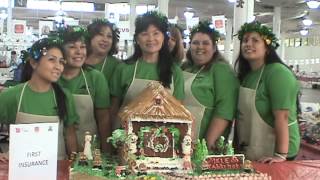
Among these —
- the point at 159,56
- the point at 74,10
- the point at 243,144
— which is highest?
the point at 74,10

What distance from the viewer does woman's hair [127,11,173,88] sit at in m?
2.50

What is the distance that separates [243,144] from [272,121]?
0.86 feet

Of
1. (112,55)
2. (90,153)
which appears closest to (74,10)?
(112,55)

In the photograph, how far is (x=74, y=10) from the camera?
2077cm

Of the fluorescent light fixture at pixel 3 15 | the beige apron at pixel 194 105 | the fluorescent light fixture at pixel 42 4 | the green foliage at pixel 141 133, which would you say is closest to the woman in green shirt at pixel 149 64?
the beige apron at pixel 194 105

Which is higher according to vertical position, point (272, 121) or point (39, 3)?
point (39, 3)

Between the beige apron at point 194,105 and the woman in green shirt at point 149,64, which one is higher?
the woman in green shirt at point 149,64

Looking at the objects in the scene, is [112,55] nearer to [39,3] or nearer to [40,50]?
[40,50]

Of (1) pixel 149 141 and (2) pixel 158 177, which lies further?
(1) pixel 149 141

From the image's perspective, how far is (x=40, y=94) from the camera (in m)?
2.39

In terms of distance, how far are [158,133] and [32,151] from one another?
62 centimetres

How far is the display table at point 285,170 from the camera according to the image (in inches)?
82.4

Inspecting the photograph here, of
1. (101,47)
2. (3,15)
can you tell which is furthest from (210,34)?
(3,15)

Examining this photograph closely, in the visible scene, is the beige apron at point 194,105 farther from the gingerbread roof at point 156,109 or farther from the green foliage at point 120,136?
the green foliage at point 120,136
